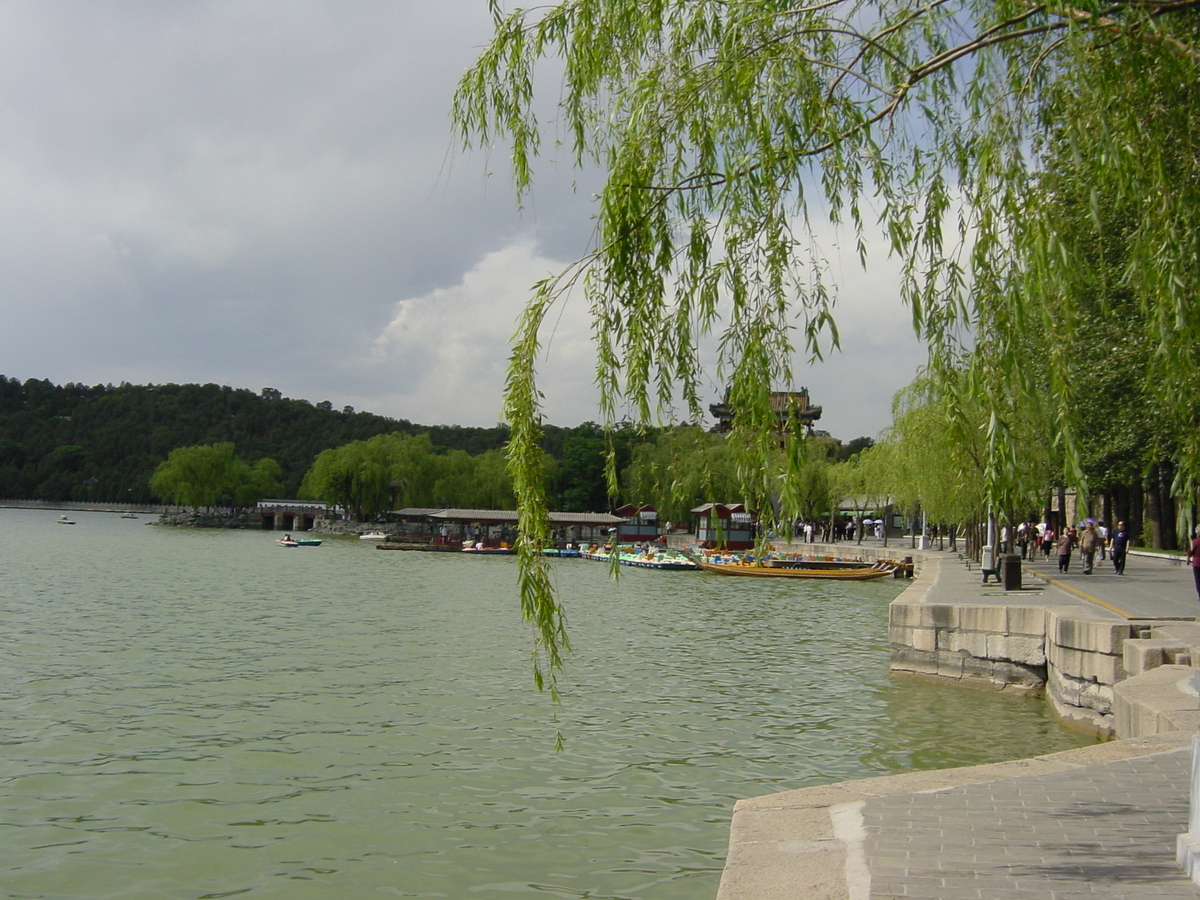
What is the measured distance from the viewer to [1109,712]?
1216cm

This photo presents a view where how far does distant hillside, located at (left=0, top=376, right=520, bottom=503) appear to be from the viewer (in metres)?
164

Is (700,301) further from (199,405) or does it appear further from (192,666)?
(199,405)

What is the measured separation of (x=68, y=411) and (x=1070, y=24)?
658 ft

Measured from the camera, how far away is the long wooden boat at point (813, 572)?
4272cm

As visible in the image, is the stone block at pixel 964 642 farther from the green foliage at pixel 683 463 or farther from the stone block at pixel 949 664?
the green foliage at pixel 683 463

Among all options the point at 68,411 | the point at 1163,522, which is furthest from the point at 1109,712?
the point at 68,411

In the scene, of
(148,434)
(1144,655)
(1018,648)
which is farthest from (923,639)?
(148,434)

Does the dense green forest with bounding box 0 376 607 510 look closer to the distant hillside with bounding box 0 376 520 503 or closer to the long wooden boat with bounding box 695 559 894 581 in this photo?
the distant hillside with bounding box 0 376 520 503

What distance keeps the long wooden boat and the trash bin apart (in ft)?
65.6

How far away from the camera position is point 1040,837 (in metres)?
5.18

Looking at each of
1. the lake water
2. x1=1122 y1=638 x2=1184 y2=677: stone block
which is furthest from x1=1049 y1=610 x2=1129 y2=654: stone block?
the lake water

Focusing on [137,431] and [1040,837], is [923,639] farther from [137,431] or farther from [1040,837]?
[137,431]

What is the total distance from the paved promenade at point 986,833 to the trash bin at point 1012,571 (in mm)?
14113

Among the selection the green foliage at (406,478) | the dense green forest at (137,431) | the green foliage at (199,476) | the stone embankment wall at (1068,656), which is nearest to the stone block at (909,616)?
the stone embankment wall at (1068,656)
